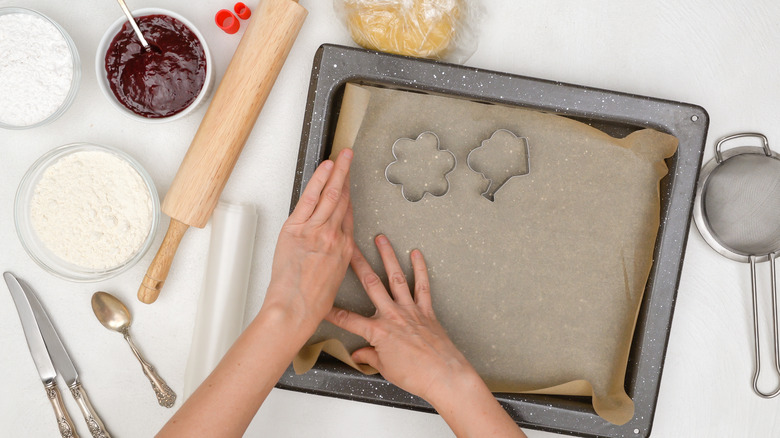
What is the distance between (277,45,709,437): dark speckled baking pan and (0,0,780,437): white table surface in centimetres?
12

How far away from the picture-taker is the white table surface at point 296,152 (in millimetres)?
903

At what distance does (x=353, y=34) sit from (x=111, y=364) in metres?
0.70

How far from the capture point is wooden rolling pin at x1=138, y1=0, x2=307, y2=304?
0.81 meters

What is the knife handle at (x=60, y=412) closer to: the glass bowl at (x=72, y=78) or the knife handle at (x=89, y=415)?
the knife handle at (x=89, y=415)

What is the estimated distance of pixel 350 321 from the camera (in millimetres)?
788

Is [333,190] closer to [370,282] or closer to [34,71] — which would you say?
[370,282]

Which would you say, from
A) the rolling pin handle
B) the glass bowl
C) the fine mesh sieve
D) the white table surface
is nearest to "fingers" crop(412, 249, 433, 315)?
the white table surface

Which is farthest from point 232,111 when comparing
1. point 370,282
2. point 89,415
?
point 89,415

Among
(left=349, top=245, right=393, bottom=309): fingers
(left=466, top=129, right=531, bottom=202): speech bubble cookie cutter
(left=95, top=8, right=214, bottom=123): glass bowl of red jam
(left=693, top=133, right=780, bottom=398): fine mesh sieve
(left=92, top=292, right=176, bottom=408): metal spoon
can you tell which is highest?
(left=693, top=133, right=780, bottom=398): fine mesh sieve

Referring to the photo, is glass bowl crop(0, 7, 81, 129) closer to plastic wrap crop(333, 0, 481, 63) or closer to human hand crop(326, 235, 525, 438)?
plastic wrap crop(333, 0, 481, 63)

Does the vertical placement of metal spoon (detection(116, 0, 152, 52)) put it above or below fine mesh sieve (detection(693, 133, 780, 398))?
below

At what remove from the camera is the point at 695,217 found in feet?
3.00

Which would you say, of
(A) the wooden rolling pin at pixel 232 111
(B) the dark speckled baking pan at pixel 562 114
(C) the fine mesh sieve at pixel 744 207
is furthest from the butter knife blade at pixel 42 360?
(C) the fine mesh sieve at pixel 744 207

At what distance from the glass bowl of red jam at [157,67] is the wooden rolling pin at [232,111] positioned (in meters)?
0.04
